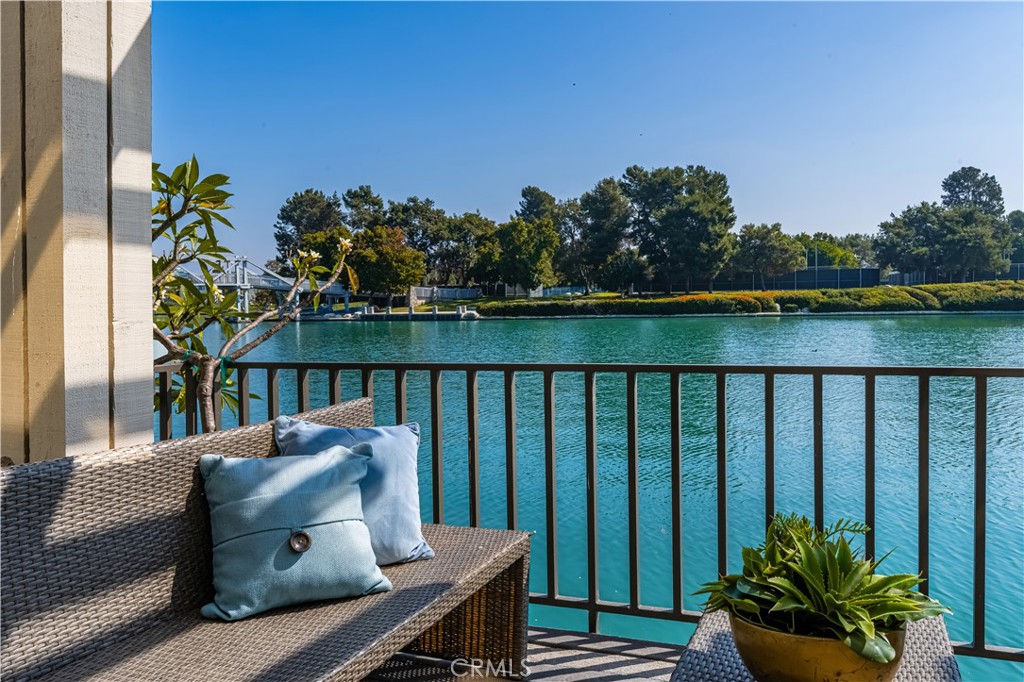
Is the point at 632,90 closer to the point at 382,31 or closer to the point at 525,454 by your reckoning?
the point at 382,31

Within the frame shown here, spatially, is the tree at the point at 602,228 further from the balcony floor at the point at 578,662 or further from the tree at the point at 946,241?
the balcony floor at the point at 578,662

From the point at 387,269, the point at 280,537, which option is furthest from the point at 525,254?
the point at 280,537

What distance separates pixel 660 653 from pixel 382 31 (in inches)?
1106

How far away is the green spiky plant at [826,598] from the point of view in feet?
2.99

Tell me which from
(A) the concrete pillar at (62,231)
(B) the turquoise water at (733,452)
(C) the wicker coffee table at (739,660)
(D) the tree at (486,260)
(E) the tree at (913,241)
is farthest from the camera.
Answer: (D) the tree at (486,260)

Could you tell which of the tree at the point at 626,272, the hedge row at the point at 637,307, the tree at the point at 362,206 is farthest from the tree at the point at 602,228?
the tree at the point at 362,206

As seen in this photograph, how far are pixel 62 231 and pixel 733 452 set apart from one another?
29.8ft

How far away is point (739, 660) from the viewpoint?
3.62 ft

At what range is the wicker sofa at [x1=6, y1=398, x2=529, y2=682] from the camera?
3.88 feet

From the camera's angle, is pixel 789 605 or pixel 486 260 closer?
pixel 789 605

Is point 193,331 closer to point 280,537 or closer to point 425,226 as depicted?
point 280,537

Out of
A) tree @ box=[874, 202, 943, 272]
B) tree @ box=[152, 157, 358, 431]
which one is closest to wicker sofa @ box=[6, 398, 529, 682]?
tree @ box=[152, 157, 358, 431]

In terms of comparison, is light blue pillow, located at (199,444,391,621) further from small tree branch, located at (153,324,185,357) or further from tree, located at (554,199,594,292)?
tree, located at (554,199,594,292)

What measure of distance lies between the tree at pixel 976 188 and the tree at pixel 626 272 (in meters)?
16.0
